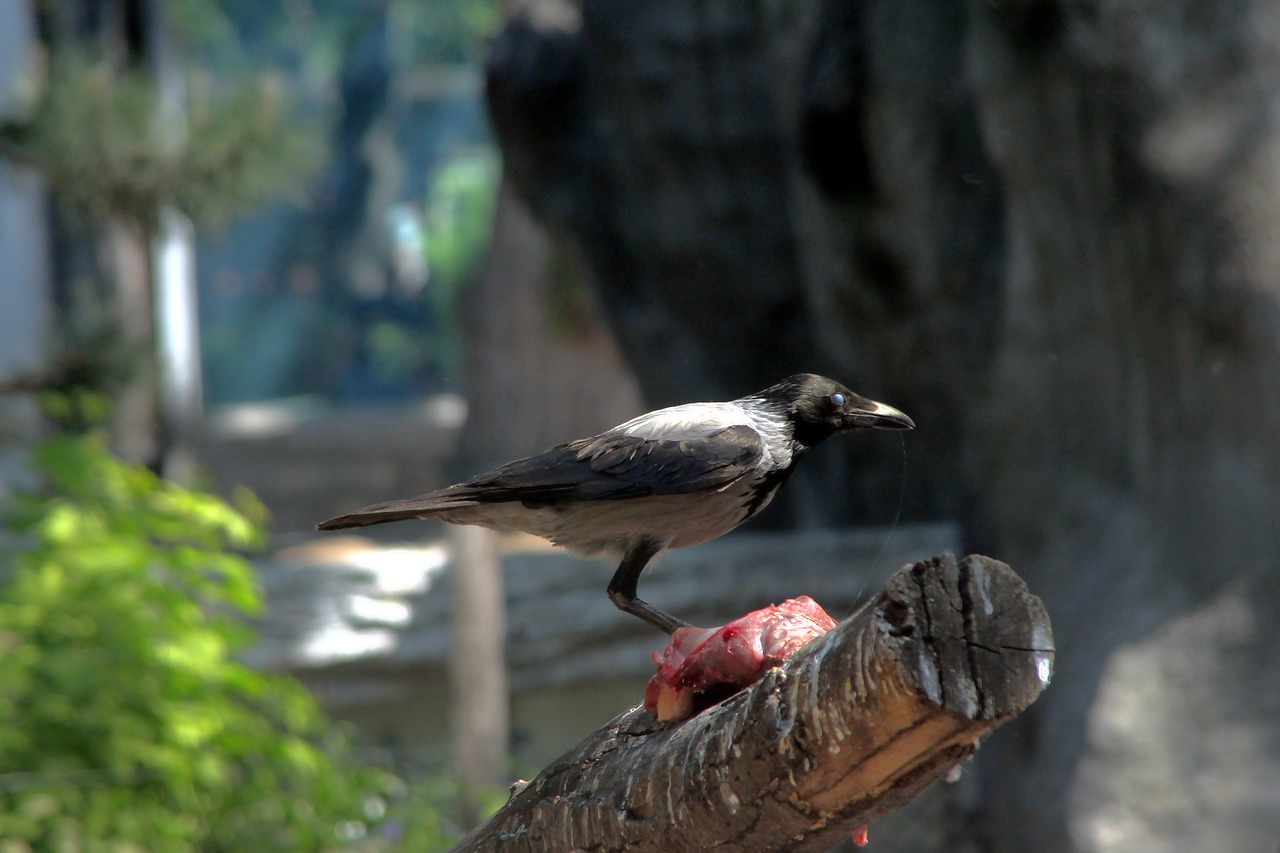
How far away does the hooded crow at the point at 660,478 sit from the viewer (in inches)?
64.9

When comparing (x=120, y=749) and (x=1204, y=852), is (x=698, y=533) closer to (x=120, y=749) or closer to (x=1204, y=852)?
(x=120, y=749)

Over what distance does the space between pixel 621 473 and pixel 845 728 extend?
570 mm

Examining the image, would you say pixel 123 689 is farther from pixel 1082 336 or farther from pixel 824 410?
pixel 1082 336

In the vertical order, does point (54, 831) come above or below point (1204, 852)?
above

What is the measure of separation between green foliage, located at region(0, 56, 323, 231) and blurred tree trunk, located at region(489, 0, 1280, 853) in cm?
183

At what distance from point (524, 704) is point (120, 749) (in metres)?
2.25

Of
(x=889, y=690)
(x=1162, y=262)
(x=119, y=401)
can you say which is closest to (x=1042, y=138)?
(x=1162, y=262)

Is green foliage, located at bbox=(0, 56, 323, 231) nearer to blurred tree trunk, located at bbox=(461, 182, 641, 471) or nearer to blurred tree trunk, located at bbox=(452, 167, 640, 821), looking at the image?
blurred tree trunk, located at bbox=(452, 167, 640, 821)

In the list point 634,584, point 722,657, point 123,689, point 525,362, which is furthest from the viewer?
point 525,362

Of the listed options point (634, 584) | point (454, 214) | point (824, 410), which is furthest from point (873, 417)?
A: point (454, 214)

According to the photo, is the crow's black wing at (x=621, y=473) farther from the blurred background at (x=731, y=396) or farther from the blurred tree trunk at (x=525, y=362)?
the blurred tree trunk at (x=525, y=362)

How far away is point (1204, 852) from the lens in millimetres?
→ 3801

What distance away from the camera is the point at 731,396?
5.77 meters

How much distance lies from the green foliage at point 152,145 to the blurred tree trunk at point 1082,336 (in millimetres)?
1827
